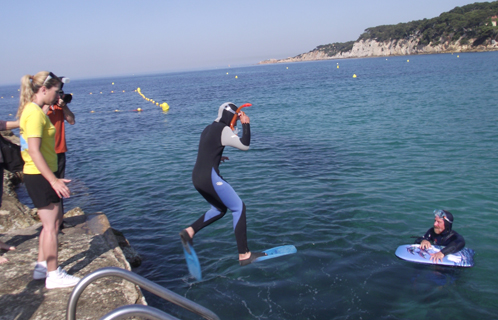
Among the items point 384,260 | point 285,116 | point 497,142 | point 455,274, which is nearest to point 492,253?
point 455,274

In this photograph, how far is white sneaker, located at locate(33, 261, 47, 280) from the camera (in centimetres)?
468

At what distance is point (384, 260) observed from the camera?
23.2 feet

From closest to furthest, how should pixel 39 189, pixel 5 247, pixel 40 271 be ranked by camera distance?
pixel 39 189 → pixel 40 271 → pixel 5 247

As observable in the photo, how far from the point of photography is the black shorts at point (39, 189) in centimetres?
420

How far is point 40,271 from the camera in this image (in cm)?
472

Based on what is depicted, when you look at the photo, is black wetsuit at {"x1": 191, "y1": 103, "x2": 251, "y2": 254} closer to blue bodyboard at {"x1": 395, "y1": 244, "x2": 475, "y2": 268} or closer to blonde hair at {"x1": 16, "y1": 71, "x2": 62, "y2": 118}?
blonde hair at {"x1": 16, "y1": 71, "x2": 62, "y2": 118}

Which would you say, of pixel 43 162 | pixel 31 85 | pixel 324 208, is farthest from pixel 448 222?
pixel 31 85

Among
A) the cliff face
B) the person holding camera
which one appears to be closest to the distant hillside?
the cliff face

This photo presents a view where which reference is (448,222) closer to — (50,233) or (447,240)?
Result: (447,240)

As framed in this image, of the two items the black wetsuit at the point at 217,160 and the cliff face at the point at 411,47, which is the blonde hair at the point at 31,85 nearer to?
the black wetsuit at the point at 217,160

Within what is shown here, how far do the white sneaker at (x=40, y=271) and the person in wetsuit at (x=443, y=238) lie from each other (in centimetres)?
643

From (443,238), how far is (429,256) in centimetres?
52

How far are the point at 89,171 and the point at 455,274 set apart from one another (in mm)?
13714

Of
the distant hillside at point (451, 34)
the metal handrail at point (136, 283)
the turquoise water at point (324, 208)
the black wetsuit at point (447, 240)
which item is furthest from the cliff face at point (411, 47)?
the metal handrail at point (136, 283)
